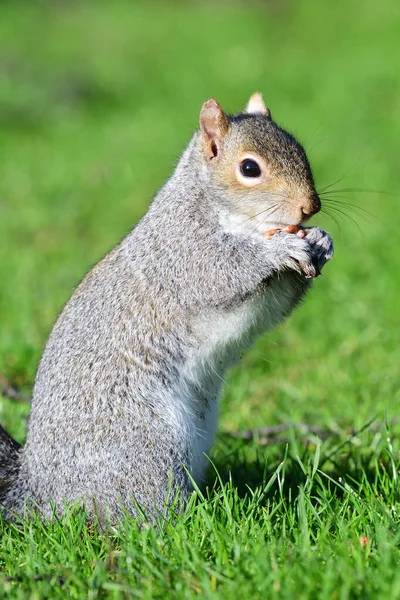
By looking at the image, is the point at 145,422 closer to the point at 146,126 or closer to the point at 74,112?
the point at 146,126

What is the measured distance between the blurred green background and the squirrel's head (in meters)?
0.21

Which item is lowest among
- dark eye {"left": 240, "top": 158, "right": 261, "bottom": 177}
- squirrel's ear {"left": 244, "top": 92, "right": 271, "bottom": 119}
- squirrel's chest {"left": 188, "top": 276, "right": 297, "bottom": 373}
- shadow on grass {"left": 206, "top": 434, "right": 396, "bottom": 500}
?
shadow on grass {"left": 206, "top": 434, "right": 396, "bottom": 500}

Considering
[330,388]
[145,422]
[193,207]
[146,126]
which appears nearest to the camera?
[145,422]

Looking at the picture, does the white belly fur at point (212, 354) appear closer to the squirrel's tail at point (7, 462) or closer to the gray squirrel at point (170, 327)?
the gray squirrel at point (170, 327)

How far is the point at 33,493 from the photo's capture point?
2859 millimetres

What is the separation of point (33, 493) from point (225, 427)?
128 centimetres

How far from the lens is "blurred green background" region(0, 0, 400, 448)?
4.50 metres

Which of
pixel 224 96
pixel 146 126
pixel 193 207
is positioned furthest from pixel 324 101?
pixel 193 207

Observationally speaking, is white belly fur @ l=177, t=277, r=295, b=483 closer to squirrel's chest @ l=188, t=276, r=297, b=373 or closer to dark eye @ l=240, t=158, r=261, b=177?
squirrel's chest @ l=188, t=276, r=297, b=373

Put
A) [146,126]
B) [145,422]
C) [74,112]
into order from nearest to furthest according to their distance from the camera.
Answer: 1. [145,422]
2. [146,126]
3. [74,112]

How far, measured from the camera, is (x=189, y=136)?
6957mm

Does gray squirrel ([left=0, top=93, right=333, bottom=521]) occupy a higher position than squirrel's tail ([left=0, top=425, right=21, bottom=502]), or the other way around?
gray squirrel ([left=0, top=93, right=333, bottom=521])

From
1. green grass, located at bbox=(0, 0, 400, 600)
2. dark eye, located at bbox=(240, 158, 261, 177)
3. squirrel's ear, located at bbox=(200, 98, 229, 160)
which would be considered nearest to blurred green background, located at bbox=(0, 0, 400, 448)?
green grass, located at bbox=(0, 0, 400, 600)

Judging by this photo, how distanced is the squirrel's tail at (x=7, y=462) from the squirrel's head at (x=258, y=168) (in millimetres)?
1162
